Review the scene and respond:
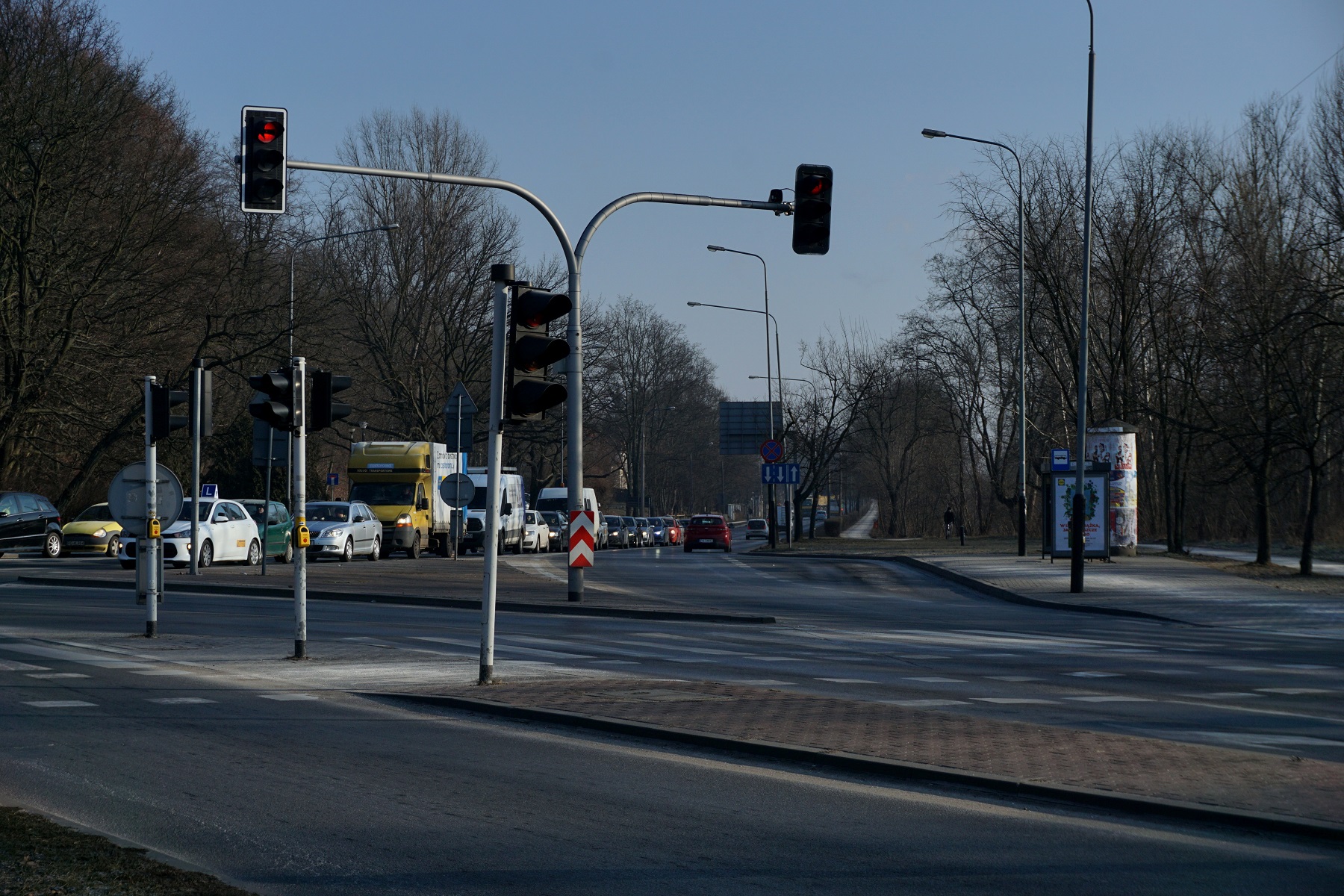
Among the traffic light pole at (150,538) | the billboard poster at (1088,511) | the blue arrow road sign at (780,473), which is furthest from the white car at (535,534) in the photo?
the traffic light pole at (150,538)

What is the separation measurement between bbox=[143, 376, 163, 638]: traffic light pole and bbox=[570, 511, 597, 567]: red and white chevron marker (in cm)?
608

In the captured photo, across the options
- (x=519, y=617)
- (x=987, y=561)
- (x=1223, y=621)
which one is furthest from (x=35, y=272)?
(x=1223, y=621)

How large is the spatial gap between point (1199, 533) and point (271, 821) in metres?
54.5

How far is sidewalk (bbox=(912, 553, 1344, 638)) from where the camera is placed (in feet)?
67.9

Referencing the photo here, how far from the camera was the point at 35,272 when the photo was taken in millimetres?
36875

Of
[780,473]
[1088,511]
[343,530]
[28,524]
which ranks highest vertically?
[780,473]

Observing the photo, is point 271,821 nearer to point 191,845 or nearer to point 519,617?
point 191,845

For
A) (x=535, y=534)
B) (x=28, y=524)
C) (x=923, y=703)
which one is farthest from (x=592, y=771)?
(x=535, y=534)

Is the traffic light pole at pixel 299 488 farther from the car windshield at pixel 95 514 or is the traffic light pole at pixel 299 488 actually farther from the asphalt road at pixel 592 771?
the car windshield at pixel 95 514

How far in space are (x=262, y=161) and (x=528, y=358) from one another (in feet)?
18.5

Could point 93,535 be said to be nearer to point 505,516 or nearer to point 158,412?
point 505,516

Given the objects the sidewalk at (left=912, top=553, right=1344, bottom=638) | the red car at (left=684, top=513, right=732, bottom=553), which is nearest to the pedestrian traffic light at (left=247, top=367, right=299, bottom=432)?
the sidewalk at (left=912, top=553, right=1344, bottom=638)

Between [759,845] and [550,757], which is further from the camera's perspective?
[550,757]

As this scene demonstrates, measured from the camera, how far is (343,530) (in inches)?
1478
